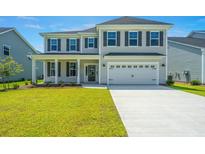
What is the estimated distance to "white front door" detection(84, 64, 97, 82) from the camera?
2140 cm

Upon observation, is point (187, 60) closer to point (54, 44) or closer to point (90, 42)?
point (90, 42)

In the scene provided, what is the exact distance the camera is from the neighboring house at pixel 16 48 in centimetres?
2502

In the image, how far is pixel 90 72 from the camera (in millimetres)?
21484

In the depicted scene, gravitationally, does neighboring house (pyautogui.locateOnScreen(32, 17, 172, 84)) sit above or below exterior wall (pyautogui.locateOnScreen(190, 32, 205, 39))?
below

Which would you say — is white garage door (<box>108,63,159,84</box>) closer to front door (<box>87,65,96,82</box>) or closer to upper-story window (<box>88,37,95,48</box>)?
front door (<box>87,65,96,82</box>)

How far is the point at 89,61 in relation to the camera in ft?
69.8

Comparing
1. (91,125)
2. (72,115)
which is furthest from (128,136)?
(72,115)

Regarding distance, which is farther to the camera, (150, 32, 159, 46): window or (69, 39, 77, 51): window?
(69, 39, 77, 51): window

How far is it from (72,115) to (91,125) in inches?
54.6

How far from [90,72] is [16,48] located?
1336cm

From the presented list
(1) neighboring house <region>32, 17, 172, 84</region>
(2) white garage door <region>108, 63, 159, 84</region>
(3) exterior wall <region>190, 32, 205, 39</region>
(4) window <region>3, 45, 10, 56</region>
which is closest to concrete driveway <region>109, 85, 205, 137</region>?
(2) white garage door <region>108, 63, 159, 84</region>

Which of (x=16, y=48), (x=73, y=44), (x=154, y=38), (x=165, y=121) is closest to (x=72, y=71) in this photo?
→ (x=73, y=44)

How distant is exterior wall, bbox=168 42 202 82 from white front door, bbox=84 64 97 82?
456 inches
